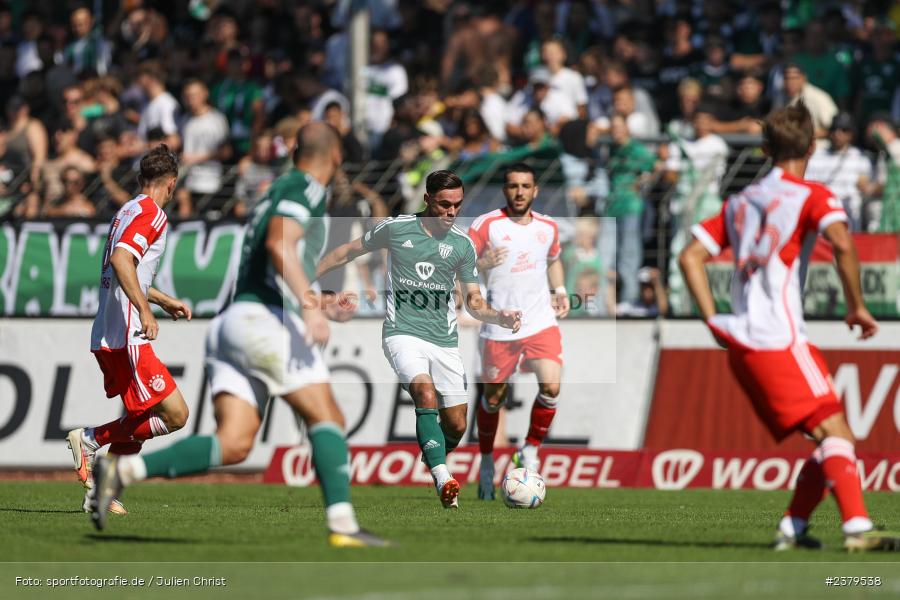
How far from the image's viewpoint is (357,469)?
57.3ft

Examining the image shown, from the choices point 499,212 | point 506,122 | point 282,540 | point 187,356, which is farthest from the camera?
point 506,122

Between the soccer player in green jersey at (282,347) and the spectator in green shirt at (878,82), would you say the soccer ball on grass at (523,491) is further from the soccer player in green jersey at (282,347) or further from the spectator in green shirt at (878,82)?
the spectator in green shirt at (878,82)

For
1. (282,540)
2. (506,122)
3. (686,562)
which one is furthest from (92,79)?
(686,562)

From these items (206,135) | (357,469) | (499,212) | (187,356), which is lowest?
(357,469)

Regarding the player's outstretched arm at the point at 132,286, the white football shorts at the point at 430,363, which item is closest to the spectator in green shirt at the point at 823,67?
the white football shorts at the point at 430,363

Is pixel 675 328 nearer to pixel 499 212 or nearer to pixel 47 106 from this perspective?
pixel 499 212

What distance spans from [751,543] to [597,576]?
2.11 m

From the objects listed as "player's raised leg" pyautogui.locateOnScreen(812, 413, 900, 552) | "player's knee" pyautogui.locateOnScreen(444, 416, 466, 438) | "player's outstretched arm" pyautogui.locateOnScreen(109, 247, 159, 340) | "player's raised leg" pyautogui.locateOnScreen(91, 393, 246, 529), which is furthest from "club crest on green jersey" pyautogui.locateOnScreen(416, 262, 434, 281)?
"player's raised leg" pyautogui.locateOnScreen(812, 413, 900, 552)

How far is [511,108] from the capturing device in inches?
861

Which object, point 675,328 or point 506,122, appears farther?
point 506,122

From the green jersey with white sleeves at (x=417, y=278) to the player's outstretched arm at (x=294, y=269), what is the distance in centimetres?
439

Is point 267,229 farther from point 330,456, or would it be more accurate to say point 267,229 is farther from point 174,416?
point 174,416

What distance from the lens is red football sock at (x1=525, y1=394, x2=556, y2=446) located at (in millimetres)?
14609

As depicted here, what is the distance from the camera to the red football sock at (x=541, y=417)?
14609 mm
